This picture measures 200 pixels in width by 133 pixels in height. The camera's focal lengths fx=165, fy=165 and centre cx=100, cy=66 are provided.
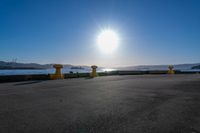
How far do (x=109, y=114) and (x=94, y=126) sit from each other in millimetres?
847

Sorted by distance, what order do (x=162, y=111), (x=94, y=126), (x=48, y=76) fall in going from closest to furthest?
(x=94, y=126)
(x=162, y=111)
(x=48, y=76)

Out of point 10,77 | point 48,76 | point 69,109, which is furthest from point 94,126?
point 48,76

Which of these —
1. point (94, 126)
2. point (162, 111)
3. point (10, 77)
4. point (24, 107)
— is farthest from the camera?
point (10, 77)

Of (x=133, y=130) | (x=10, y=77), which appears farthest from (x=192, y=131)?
(x=10, y=77)

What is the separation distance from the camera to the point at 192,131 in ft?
9.30

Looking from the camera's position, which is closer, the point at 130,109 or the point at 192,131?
the point at 192,131

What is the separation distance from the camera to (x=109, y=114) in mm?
3873

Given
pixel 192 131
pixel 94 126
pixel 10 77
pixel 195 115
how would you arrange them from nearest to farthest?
1. pixel 192 131
2. pixel 94 126
3. pixel 195 115
4. pixel 10 77

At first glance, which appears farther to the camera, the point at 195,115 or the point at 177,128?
the point at 195,115

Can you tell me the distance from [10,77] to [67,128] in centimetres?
1235

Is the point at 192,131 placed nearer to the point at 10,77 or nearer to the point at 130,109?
the point at 130,109

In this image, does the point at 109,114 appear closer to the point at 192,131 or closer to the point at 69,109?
the point at 69,109

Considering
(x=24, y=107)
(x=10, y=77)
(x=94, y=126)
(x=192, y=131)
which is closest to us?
(x=192, y=131)

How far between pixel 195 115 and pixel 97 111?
2261mm
